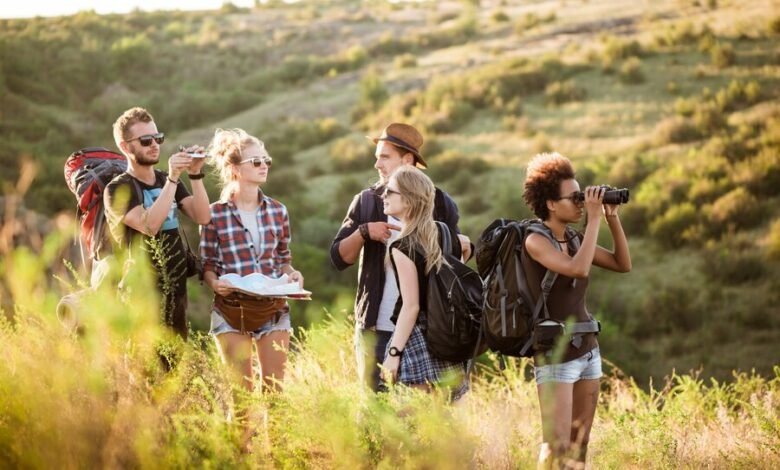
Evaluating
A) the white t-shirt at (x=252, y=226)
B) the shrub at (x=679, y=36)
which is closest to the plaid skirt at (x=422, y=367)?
the white t-shirt at (x=252, y=226)

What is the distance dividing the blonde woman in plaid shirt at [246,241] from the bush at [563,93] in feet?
72.1

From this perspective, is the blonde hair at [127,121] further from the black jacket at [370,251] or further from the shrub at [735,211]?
the shrub at [735,211]

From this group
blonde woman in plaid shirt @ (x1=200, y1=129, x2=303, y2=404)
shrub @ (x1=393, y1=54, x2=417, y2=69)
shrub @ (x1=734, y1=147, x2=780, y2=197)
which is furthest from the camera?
shrub @ (x1=393, y1=54, x2=417, y2=69)

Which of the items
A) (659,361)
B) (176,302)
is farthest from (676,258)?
(176,302)

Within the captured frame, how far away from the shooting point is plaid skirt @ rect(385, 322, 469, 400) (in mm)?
4605

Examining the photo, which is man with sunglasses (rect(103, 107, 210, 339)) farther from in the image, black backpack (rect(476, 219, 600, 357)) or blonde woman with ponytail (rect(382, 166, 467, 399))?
black backpack (rect(476, 219, 600, 357))

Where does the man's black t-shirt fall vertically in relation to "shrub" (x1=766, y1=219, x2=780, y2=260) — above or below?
above

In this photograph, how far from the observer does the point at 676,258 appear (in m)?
17.4

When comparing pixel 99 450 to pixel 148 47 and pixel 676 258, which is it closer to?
pixel 676 258

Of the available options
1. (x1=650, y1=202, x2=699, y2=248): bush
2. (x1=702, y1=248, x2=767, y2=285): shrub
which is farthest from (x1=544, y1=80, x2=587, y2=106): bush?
(x1=702, y1=248, x2=767, y2=285): shrub

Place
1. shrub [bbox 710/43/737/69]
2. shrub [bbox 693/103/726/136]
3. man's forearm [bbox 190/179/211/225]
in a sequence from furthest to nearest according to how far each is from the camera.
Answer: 1. shrub [bbox 710/43/737/69]
2. shrub [bbox 693/103/726/136]
3. man's forearm [bbox 190/179/211/225]

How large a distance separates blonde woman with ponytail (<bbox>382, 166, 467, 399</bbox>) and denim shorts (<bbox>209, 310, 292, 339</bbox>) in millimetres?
779

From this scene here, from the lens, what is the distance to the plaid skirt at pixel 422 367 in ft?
15.1

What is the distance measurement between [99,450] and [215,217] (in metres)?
1.87
